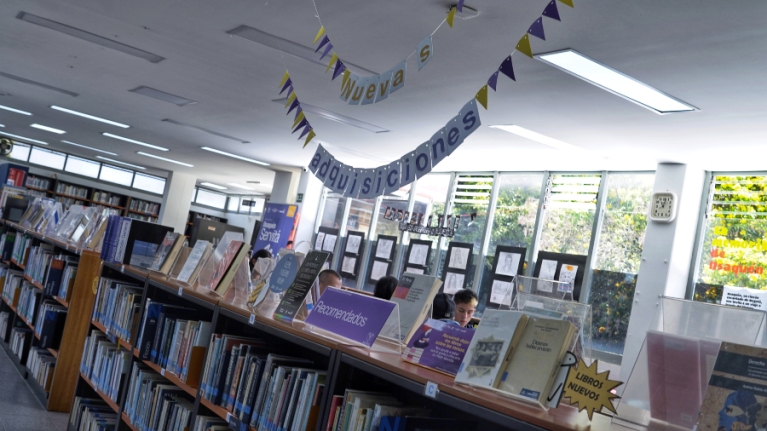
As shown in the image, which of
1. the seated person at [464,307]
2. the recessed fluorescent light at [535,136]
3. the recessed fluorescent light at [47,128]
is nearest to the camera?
the seated person at [464,307]

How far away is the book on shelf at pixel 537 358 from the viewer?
61.1 inches

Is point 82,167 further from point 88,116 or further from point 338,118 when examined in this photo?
point 338,118

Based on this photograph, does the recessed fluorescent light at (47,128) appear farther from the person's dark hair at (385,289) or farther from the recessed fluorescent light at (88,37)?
the person's dark hair at (385,289)

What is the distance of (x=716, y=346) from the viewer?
1575mm

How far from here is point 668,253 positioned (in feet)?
22.0

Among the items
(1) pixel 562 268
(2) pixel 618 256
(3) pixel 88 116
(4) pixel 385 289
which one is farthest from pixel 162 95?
(2) pixel 618 256

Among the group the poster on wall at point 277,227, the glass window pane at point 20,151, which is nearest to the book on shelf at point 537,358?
the poster on wall at point 277,227

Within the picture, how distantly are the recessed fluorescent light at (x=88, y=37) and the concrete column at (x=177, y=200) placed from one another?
10.6 m

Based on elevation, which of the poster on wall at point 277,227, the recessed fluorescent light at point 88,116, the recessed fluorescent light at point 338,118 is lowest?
the poster on wall at point 277,227

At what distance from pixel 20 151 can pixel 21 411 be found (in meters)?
14.5

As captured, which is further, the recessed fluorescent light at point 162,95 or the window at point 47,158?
the window at point 47,158

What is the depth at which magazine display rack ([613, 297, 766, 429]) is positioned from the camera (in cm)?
158

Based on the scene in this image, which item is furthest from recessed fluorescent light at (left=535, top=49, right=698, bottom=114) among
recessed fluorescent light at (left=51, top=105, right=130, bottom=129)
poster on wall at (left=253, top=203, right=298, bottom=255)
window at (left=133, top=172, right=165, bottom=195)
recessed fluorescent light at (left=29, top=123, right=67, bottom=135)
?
window at (left=133, top=172, right=165, bottom=195)

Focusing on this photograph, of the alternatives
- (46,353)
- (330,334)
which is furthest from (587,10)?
(46,353)
